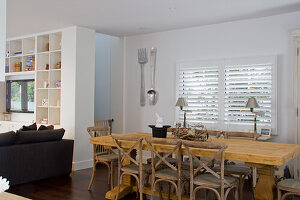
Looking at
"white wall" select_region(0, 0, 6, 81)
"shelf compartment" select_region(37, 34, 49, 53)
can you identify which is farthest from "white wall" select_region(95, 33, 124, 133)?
"white wall" select_region(0, 0, 6, 81)

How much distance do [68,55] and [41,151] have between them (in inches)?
81.3

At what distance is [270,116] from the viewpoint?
5309 mm

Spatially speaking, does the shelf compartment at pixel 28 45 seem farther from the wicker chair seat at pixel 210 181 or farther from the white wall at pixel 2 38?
the white wall at pixel 2 38

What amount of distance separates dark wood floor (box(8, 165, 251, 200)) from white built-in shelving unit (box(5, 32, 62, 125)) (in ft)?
5.85

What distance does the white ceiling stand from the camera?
4.72 meters

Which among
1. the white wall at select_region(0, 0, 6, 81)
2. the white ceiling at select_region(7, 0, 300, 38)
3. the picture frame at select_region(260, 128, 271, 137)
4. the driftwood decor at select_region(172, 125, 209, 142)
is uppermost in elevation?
the white ceiling at select_region(7, 0, 300, 38)

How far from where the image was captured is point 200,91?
609cm

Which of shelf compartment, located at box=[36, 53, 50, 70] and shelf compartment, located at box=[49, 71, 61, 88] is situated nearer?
shelf compartment, located at box=[49, 71, 61, 88]

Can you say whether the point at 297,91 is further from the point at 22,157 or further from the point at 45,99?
the point at 45,99

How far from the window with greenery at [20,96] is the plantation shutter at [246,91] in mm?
4429

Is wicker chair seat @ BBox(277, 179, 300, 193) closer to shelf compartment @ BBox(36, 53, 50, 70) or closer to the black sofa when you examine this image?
the black sofa

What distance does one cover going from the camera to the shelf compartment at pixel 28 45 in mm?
7280

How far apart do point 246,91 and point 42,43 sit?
444 centimetres

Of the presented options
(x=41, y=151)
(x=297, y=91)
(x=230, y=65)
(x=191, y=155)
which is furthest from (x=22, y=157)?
(x=297, y=91)
